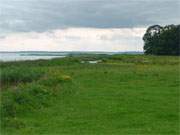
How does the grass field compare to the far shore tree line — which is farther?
the far shore tree line

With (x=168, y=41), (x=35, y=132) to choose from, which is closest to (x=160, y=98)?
(x=35, y=132)

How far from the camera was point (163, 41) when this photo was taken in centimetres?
7544

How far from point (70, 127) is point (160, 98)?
5383mm

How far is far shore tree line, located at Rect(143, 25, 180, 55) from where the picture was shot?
243 ft

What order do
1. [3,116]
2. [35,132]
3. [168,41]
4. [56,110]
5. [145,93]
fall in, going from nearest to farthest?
[35,132]
[3,116]
[56,110]
[145,93]
[168,41]

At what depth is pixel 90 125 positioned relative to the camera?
35.8ft

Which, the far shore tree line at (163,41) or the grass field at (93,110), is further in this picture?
the far shore tree line at (163,41)

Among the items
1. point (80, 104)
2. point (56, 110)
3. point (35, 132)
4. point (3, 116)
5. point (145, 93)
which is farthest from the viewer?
point (145, 93)

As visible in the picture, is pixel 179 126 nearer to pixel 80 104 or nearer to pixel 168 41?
pixel 80 104

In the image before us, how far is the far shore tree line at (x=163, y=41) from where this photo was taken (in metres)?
73.9

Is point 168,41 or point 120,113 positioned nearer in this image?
point 120,113

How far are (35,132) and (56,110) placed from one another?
2.97 metres

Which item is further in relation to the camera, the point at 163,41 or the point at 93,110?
the point at 163,41

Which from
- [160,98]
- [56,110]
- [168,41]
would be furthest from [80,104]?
[168,41]
